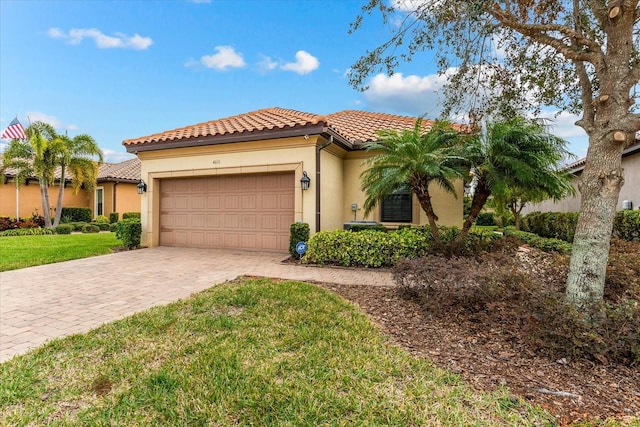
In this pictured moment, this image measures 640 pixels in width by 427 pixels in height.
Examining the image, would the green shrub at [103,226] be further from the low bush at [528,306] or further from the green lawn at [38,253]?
the low bush at [528,306]

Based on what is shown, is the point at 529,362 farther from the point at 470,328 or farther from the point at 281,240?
the point at 281,240

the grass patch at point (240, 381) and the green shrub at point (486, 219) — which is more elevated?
the green shrub at point (486, 219)

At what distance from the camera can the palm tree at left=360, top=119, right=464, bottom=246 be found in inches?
278

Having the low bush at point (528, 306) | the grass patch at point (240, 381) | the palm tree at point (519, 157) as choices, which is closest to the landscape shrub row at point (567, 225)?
the palm tree at point (519, 157)

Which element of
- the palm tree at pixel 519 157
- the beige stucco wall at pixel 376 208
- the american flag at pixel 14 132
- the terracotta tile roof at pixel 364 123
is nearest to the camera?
the palm tree at pixel 519 157

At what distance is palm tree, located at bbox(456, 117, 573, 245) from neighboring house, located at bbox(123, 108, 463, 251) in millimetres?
2818

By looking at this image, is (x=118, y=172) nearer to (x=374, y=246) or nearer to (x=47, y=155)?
(x=47, y=155)

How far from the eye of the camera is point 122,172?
22.5m

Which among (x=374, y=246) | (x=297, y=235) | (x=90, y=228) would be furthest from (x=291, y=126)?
(x=90, y=228)

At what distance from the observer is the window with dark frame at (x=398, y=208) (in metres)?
10.2

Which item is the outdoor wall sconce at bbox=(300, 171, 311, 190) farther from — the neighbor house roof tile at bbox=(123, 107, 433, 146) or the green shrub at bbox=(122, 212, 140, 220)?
the green shrub at bbox=(122, 212, 140, 220)

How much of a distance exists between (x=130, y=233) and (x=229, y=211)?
11.7 ft

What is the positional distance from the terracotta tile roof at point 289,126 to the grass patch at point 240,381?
6.44 meters

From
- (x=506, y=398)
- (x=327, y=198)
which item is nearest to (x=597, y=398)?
(x=506, y=398)
